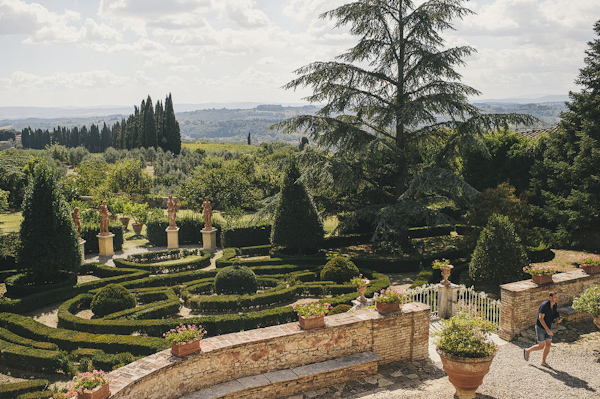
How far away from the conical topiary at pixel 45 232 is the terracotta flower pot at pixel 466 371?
13.9m

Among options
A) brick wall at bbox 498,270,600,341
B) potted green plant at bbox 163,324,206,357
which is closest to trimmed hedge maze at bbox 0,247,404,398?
potted green plant at bbox 163,324,206,357

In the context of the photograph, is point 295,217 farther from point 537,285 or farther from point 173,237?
point 537,285

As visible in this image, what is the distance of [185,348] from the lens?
7586mm

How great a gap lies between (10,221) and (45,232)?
63.5 feet

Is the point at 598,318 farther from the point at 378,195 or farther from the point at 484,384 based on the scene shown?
the point at 378,195

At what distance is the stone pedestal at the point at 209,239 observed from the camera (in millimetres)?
24453

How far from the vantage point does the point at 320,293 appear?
16188mm

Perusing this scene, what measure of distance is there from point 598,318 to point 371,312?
517cm

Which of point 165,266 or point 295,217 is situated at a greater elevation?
point 295,217

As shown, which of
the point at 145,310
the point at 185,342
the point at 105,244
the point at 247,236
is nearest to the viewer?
the point at 185,342

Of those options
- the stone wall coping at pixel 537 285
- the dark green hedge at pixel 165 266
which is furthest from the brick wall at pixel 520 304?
the dark green hedge at pixel 165 266

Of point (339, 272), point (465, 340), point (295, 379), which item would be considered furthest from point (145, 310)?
point (465, 340)

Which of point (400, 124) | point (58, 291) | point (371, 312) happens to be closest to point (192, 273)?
point (58, 291)

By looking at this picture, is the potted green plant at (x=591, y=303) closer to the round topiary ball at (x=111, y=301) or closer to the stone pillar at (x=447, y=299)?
the stone pillar at (x=447, y=299)
